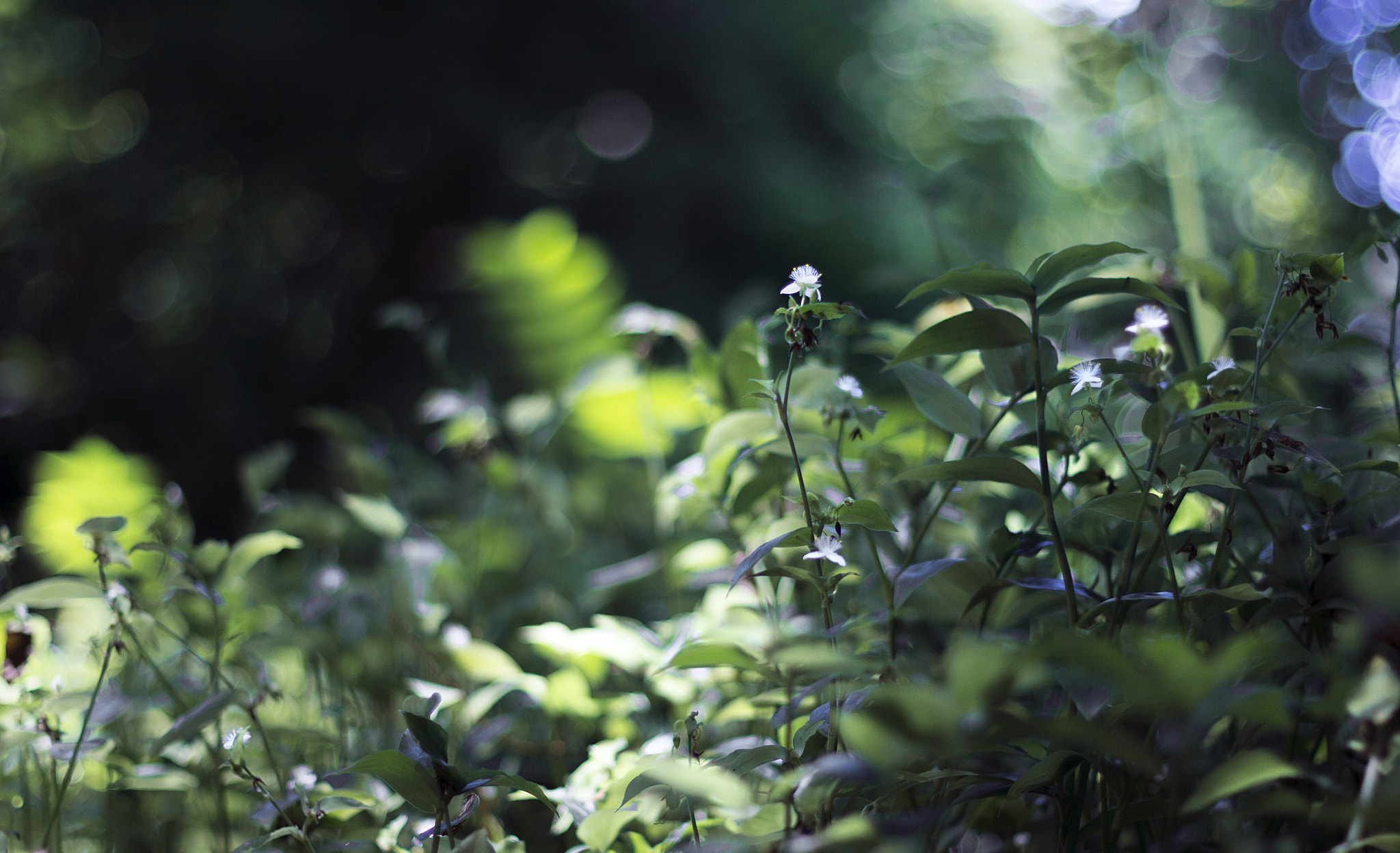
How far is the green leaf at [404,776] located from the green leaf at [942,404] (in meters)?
0.32

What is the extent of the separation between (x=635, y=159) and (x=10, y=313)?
7.66ft

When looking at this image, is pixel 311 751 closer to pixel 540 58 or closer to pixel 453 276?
pixel 453 276

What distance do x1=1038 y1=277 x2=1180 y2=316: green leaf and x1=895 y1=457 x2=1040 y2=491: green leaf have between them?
0.08 metres

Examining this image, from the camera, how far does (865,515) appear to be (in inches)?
14.0

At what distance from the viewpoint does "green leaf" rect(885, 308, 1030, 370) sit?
0.36m

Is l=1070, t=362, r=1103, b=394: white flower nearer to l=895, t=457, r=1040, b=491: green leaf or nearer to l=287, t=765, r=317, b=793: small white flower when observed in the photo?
l=895, t=457, r=1040, b=491: green leaf

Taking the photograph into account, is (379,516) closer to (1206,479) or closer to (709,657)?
(709,657)

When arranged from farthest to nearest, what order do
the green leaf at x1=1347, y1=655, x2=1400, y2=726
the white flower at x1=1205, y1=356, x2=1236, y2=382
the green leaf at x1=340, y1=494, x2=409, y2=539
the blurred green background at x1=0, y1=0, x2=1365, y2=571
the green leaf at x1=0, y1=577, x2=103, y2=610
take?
the blurred green background at x1=0, y1=0, x2=1365, y2=571, the green leaf at x1=340, y1=494, x2=409, y2=539, the green leaf at x1=0, y1=577, x2=103, y2=610, the white flower at x1=1205, y1=356, x2=1236, y2=382, the green leaf at x1=1347, y1=655, x2=1400, y2=726

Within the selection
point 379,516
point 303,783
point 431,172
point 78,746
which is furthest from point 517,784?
point 431,172

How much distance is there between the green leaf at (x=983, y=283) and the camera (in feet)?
1.13

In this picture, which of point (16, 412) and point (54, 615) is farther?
point (16, 412)

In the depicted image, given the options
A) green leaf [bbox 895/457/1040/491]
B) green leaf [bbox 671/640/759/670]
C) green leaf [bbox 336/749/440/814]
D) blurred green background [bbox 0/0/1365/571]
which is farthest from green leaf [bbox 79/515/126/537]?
blurred green background [bbox 0/0/1365/571]

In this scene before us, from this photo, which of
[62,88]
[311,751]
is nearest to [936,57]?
[311,751]

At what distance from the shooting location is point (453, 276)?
2.28m
